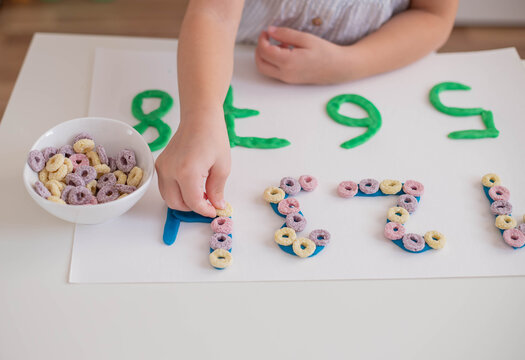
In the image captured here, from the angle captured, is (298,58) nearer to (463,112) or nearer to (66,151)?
(463,112)

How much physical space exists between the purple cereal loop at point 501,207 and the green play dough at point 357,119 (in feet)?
0.61

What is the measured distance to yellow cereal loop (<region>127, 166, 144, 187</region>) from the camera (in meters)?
0.64

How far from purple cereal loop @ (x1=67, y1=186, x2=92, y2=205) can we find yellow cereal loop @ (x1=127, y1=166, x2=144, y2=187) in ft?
0.16

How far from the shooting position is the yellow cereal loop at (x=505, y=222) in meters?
0.65

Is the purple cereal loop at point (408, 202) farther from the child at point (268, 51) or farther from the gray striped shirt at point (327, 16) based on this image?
the gray striped shirt at point (327, 16)

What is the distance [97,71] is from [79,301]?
1.36ft

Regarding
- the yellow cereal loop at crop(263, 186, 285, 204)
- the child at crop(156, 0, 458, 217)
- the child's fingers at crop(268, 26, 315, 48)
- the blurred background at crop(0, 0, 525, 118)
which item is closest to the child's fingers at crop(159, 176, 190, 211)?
the child at crop(156, 0, 458, 217)

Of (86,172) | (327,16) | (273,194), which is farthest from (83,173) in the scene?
(327,16)

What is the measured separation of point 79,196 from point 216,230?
0.52 feet

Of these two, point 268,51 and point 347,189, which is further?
point 268,51

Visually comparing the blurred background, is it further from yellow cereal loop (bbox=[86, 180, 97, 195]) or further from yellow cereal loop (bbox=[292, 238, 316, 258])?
yellow cereal loop (bbox=[292, 238, 316, 258])

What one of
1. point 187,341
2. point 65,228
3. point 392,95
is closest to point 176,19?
point 392,95

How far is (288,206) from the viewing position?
671 mm

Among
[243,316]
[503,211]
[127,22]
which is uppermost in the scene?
[503,211]
